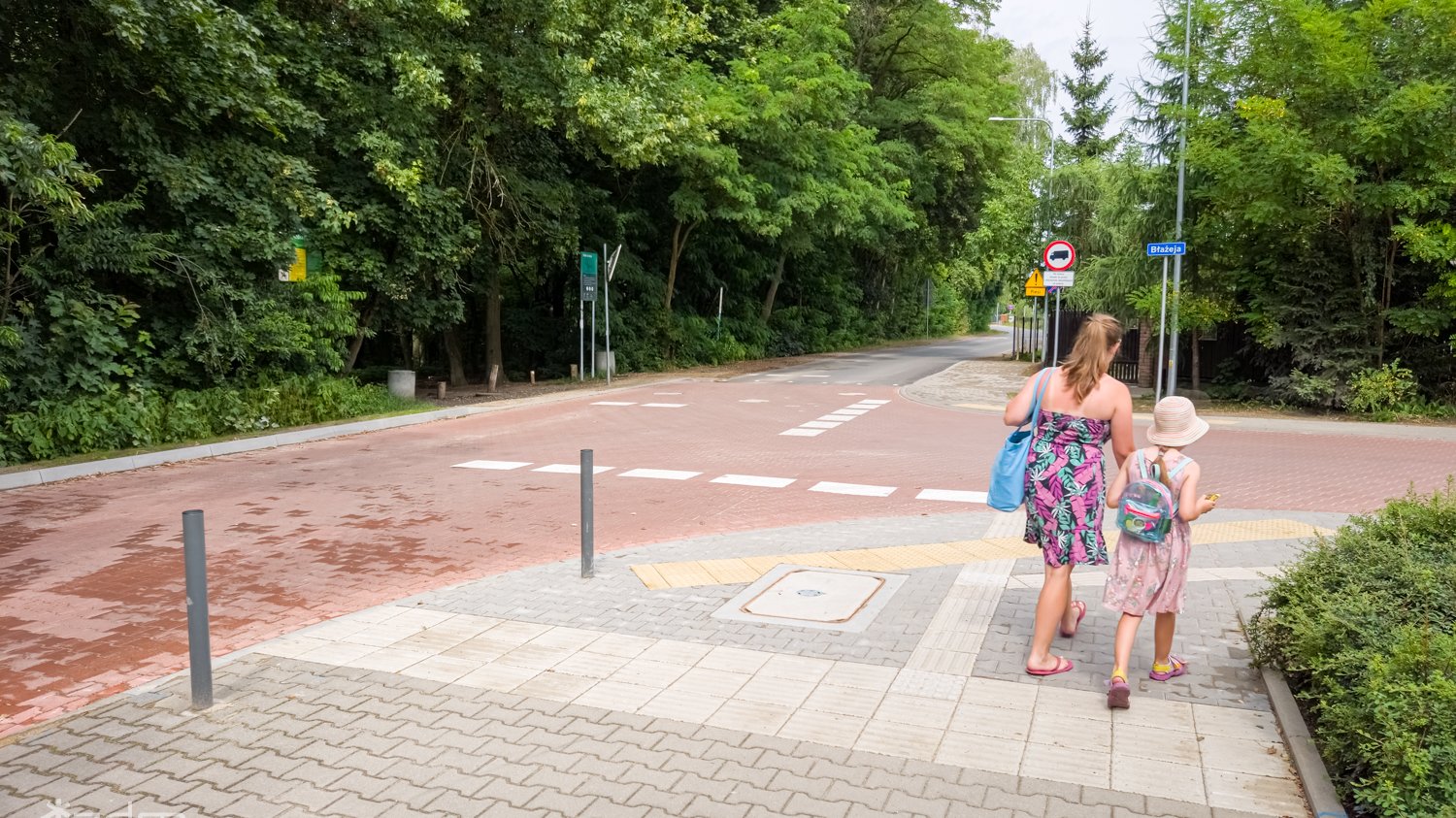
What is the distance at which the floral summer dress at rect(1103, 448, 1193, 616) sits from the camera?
171 inches

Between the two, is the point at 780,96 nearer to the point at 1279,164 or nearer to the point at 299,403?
the point at 1279,164

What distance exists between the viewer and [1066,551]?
458cm

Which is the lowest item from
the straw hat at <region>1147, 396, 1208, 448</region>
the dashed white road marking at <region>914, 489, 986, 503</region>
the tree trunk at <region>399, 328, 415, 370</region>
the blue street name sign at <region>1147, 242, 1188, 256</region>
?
the dashed white road marking at <region>914, 489, 986, 503</region>

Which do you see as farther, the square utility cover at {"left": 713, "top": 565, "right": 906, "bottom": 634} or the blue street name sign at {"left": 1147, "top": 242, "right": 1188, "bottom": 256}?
the blue street name sign at {"left": 1147, "top": 242, "right": 1188, "bottom": 256}

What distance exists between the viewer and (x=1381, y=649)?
3.74 meters

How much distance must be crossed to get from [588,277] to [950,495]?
48.2 feet

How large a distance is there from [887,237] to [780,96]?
47.4ft

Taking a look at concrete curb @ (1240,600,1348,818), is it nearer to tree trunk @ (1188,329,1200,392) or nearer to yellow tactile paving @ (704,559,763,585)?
yellow tactile paving @ (704,559,763,585)

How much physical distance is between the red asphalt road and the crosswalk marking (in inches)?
6.2

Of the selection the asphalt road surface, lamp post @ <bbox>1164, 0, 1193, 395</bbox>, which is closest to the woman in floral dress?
lamp post @ <bbox>1164, 0, 1193, 395</bbox>

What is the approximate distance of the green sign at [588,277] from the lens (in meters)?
22.6

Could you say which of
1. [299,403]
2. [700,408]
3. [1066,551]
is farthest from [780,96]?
[1066,551]

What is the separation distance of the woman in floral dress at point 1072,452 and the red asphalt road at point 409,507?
3.82 m

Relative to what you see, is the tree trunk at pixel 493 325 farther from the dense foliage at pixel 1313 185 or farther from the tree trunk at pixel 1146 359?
the tree trunk at pixel 1146 359
